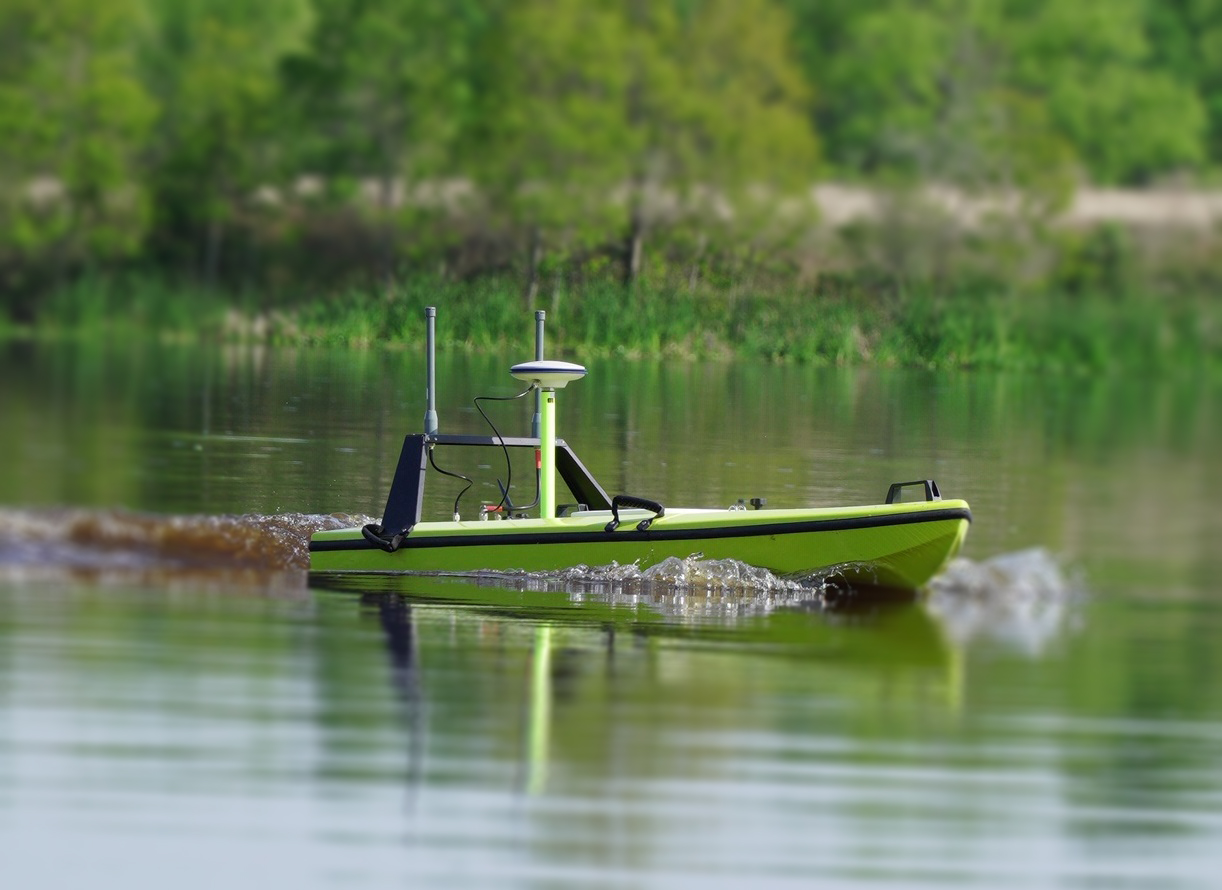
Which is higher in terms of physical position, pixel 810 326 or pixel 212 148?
pixel 212 148

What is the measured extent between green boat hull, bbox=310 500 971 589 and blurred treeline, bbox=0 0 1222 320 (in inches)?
951

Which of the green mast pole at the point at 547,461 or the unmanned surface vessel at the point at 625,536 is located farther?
the green mast pole at the point at 547,461

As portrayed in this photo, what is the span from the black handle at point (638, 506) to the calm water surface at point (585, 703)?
398 millimetres

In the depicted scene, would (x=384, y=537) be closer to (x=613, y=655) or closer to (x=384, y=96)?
(x=613, y=655)

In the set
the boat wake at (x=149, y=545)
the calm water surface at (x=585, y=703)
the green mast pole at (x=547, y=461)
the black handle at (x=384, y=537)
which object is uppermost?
the green mast pole at (x=547, y=461)

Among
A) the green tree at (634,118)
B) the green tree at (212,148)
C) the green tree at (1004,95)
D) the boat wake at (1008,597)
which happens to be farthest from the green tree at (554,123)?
the boat wake at (1008,597)

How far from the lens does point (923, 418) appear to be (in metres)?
26.6

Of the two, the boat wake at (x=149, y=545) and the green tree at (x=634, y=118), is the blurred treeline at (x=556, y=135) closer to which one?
the green tree at (x=634, y=118)

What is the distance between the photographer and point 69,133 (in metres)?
44.0

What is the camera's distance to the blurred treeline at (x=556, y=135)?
39.8 m

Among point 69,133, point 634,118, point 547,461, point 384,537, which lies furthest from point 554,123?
point 384,537

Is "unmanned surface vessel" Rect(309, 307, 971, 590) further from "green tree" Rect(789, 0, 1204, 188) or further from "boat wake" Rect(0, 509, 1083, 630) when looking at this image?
"green tree" Rect(789, 0, 1204, 188)

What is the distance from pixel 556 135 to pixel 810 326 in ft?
28.6

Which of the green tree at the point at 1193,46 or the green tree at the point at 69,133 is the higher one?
the green tree at the point at 1193,46
